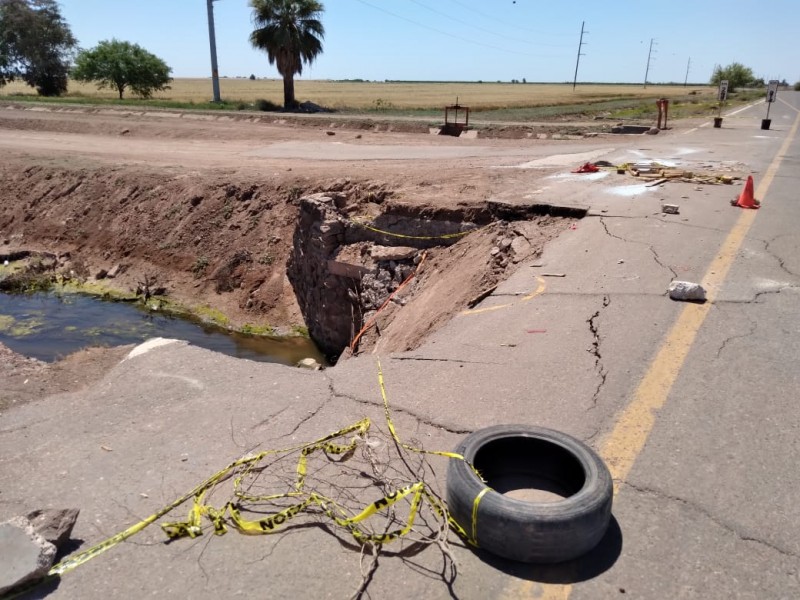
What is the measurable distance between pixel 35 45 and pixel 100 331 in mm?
51471

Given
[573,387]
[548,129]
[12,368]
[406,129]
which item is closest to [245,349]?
[12,368]

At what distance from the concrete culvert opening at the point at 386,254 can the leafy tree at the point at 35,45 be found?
168ft

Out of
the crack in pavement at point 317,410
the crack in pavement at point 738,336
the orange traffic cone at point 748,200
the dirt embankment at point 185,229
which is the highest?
the orange traffic cone at point 748,200

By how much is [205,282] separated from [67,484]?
1241cm

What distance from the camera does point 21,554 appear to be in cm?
282

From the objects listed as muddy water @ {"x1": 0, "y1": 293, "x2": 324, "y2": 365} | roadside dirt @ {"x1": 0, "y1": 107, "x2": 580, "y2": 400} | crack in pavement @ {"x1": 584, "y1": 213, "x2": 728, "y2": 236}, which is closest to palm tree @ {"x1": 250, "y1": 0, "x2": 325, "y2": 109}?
roadside dirt @ {"x1": 0, "y1": 107, "x2": 580, "y2": 400}

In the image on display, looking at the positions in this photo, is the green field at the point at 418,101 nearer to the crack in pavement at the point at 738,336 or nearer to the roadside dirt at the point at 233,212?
the roadside dirt at the point at 233,212

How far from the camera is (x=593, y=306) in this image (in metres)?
6.25

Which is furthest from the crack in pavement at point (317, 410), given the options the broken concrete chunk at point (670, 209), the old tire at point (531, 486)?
the broken concrete chunk at point (670, 209)

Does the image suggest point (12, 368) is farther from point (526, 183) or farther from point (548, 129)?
point (548, 129)

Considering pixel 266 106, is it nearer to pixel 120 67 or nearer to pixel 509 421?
pixel 120 67

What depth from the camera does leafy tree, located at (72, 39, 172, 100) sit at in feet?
171

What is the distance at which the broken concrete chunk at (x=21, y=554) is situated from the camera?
2723 mm

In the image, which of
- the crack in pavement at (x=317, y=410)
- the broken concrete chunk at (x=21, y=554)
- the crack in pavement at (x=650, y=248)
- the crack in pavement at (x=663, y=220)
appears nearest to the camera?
the broken concrete chunk at (x=21, y=554)
